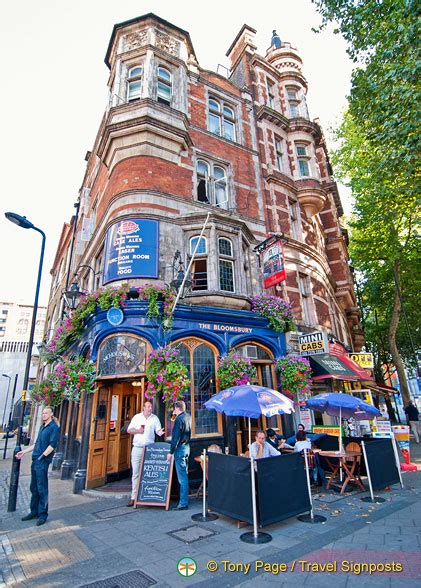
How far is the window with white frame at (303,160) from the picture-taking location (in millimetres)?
18875

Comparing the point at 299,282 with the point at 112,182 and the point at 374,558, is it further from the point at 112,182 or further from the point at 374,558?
the point at 374,558

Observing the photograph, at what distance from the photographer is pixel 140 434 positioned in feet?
24.9

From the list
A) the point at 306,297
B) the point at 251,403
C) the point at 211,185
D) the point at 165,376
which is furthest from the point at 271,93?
the point at 251,403

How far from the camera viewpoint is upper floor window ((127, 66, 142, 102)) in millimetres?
13863

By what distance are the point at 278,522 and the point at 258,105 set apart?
19404 mm

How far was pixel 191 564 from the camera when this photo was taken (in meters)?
4.29

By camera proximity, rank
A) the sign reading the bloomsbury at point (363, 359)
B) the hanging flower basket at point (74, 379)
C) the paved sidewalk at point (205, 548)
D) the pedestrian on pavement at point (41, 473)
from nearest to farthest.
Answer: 1. the paved sidewalk at point (205, 548)
2. the pedestrian on pavement at point (41, 473)
3. the hanging flower basket at point (74, 379)
4. the sign reading the bloomsbury at point (363, 359)

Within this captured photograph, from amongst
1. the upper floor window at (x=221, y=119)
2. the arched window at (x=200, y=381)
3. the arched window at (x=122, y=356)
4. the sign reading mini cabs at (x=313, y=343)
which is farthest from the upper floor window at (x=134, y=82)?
the sign reading mini cabs at (x=313, y=343)

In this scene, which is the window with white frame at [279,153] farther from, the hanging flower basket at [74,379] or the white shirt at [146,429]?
the white shirt at [146,429]

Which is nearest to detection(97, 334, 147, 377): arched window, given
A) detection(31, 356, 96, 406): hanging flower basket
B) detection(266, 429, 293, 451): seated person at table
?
detection(31, 356, 96, 406): hanging flower basket

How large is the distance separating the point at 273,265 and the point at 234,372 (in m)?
4.92

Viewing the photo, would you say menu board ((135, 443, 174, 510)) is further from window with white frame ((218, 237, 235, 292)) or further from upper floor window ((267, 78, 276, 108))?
upper floor window ((267, 78, 276, 108))

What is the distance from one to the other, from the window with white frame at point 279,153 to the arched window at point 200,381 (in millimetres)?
12177

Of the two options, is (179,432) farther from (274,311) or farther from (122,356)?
(274,311)
